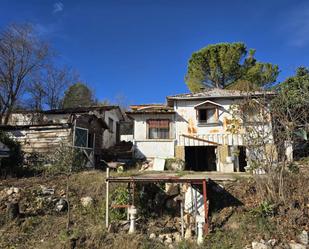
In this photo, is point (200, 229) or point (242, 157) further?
point (242, 157)

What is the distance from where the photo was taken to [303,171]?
9930mm

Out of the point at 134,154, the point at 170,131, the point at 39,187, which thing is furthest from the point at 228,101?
the point at 39,187

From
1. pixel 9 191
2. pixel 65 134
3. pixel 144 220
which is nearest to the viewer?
pixel 144 220

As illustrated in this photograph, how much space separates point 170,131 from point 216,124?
2.99 meters

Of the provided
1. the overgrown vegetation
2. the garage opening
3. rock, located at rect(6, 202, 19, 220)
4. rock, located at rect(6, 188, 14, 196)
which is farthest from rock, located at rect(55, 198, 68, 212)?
the garage opening

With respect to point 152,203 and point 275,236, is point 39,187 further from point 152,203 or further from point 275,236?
point 275,236

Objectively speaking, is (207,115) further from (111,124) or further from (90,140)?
(111,124)

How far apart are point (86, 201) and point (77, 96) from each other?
74.2ft

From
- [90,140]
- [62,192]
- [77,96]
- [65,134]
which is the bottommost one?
[62,192]

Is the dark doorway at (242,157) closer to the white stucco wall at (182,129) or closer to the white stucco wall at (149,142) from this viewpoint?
the white stucco wall at (182,129)

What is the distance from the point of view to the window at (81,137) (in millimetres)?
15405

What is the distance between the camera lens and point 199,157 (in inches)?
750

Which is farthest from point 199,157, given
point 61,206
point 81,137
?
point 61,206

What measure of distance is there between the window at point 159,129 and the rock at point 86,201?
27.9ft
